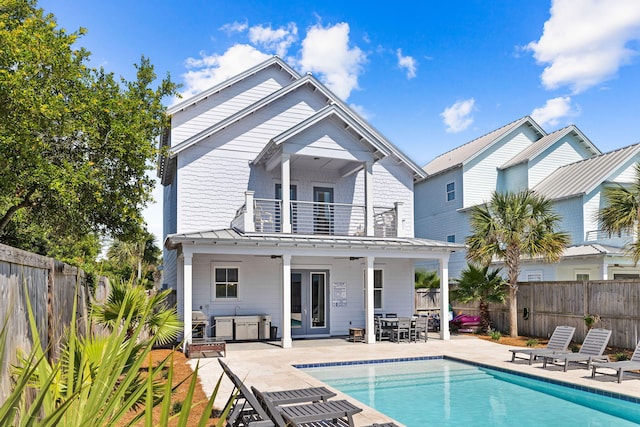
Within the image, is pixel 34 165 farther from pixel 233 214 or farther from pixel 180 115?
pixel 180 115

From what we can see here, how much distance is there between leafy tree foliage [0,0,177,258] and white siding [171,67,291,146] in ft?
21.6

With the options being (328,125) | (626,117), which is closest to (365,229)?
(328,125)

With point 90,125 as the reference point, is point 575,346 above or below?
below

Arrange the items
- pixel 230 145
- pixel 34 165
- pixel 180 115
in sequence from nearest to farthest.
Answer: pixel 34 165 → pixel 230 145 → pixel 180 115

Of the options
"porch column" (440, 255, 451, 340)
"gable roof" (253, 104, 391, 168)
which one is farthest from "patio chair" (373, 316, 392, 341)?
"gable roof" (253, 104, 391, 168)

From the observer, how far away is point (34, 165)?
1102 centimetres

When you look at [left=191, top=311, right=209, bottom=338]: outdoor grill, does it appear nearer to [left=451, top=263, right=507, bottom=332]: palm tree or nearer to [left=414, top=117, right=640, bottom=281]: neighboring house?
[left=451, top=263, right=507, bottom=332]: palm tree

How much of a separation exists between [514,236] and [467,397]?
337 inches

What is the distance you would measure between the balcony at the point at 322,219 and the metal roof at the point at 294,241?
68 cm

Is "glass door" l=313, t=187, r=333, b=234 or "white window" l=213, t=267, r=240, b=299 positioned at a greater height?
"glass door" l=313, t=187, r=333, b=234

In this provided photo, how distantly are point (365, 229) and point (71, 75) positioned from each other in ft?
34.0

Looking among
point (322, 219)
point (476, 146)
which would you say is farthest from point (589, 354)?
point (476, 146)

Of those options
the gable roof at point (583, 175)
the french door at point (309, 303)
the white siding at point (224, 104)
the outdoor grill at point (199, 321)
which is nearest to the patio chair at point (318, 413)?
the outdoor grill at point (199, 321)

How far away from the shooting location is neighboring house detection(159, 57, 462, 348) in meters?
17.1
